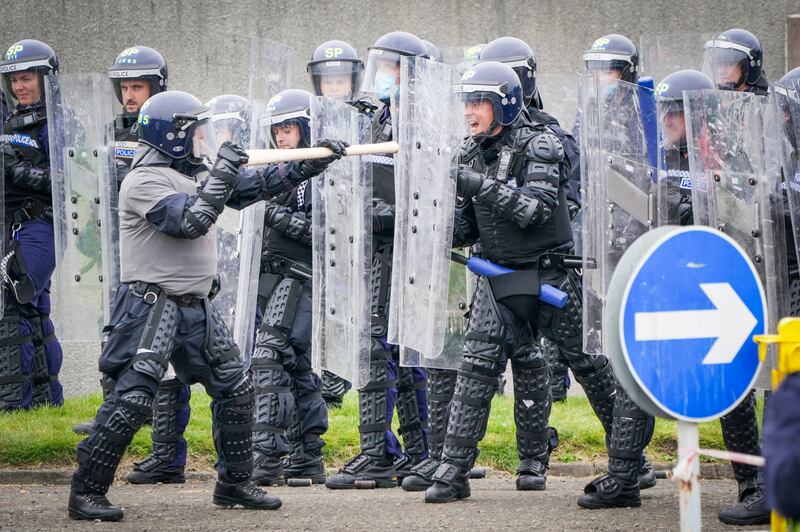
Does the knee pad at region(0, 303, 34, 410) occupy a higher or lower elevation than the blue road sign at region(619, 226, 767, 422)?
lower

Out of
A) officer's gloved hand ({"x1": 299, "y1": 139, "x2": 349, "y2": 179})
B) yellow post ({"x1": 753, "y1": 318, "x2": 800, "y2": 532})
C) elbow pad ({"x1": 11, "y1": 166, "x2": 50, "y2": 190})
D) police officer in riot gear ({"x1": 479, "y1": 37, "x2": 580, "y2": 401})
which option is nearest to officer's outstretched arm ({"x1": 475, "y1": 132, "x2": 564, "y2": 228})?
police officer in riot gear ({"x1": 479, "y1": 37, "x2": 580, "y2": 401})

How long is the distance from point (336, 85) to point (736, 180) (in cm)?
309

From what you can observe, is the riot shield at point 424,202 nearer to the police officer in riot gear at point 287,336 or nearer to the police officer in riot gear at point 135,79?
the police officer in riot gear at point 287,336

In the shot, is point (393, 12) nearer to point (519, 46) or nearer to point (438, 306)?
point (519, 46)

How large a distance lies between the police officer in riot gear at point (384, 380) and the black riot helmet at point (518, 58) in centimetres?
51

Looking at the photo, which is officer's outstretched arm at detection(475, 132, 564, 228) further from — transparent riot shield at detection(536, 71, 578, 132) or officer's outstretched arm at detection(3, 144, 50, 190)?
transparent riot shield at detection(536, 71, 578, 132)

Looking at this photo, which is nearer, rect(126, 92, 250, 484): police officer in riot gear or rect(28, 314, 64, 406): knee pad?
rect(126, 92, 250, 484): police officer in riot gear

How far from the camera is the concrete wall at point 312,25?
44.8 feet

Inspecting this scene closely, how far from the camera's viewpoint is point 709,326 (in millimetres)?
4199

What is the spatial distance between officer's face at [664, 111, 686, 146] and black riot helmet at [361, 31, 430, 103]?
1.97 meters

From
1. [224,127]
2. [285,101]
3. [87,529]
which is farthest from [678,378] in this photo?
[224,127]

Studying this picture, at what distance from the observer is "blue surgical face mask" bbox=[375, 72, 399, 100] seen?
848cm

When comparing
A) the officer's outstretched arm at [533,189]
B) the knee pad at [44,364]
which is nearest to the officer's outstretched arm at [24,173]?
the knee pad at [44,364]

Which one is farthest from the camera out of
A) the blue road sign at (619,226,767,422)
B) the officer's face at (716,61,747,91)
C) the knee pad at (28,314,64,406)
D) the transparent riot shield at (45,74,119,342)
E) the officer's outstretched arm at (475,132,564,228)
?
the knee pad at (28,314,64,406)
